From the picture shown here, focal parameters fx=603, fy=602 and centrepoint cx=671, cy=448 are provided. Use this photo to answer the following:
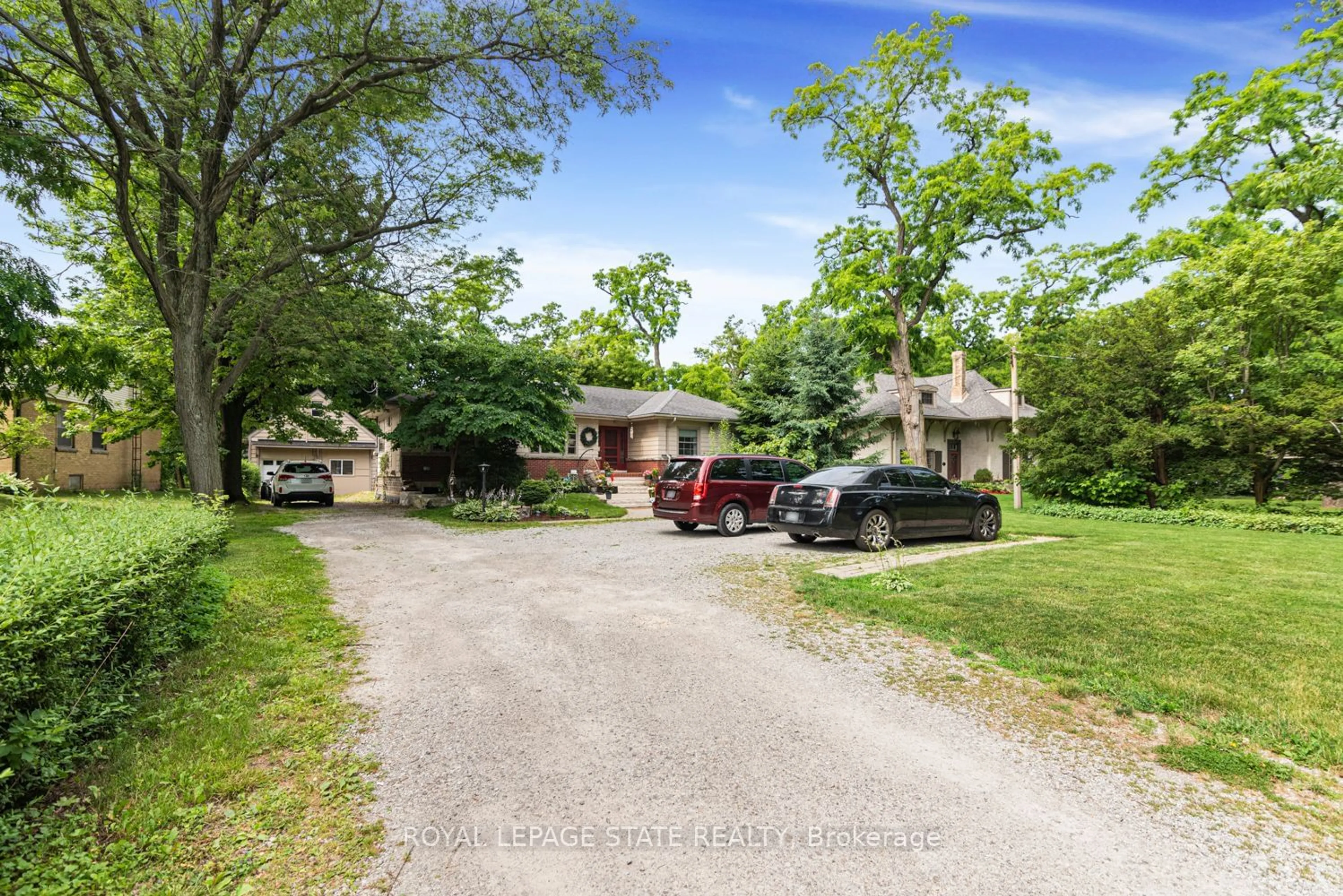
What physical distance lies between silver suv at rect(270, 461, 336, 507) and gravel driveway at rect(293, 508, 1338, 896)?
18.9m

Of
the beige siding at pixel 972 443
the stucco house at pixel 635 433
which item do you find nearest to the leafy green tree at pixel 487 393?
the stucco house at pixel 635 433

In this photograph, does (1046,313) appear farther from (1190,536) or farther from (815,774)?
(815,774)

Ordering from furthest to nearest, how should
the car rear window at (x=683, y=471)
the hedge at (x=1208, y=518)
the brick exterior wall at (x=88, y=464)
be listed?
the brick exterior wall at (x=88, y=464)
the hedge at (x=1208, y=518)
the car rear window at (x=683, y=471)

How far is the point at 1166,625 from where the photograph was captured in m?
5.81

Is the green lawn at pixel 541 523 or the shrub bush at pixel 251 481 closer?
the green lawn at pixel 541 523

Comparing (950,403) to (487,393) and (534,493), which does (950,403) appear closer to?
(534,493)

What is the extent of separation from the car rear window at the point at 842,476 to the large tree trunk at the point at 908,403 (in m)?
14.8

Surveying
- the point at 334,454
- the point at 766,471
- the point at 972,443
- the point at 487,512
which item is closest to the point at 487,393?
the point at 487,512

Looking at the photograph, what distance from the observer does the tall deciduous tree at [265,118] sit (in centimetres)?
1070

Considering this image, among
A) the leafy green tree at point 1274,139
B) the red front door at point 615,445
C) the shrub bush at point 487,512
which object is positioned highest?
the leafy green tree at point 1274,139

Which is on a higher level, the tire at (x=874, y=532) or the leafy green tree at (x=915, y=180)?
the leafy green tree at (x=915, y=180)

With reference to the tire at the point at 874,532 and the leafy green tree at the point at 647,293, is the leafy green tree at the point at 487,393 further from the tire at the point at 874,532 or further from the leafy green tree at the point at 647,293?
the leafy green tree at the point at 647,293

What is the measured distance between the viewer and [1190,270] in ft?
60.7

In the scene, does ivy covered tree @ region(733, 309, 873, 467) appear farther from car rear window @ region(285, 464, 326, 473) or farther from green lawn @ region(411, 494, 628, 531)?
car rear window @ region(285, 464, 326, 473)
